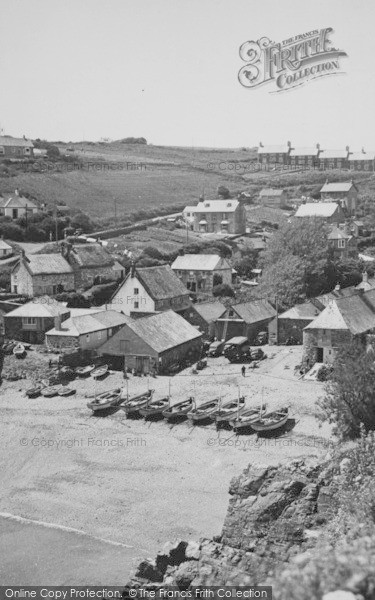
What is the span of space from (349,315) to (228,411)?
53.8ft

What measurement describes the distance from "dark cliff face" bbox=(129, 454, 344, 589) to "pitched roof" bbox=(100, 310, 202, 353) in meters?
25.0

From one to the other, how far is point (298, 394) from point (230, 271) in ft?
116

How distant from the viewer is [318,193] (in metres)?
132

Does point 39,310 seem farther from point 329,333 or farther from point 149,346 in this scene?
point 329,333

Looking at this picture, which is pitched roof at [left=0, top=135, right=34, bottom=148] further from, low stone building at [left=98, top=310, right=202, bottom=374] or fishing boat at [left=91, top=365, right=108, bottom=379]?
fishing boat at [left=91, top=365, right=108, bottom=379]

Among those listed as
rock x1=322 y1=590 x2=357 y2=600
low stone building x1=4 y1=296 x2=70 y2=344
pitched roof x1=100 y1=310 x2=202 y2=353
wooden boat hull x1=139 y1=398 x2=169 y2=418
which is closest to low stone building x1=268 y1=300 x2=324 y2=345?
pitched roof x1=100 y1=310 x2=202 y2=353

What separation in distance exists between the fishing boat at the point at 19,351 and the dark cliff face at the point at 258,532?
30.2 meters

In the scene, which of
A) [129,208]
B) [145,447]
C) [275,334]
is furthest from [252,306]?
[129,208]

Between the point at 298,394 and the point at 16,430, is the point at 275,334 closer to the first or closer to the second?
the point at 298,394

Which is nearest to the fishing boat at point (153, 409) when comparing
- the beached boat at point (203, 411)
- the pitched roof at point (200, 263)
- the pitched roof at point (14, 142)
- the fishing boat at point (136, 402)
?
the fishing boat at point (136, 402)

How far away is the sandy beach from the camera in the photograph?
25.4 m

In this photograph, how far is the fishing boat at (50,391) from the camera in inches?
1679

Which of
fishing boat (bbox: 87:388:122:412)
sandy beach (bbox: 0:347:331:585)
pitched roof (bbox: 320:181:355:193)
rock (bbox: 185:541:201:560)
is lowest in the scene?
sandy beach (bbox: 0:347:331:585)

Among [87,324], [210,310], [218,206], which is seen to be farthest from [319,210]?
[87,324]
